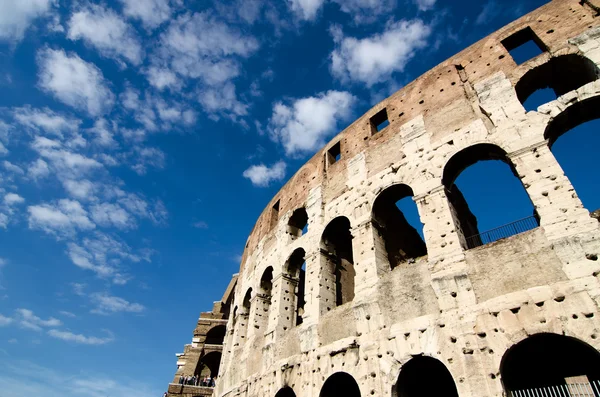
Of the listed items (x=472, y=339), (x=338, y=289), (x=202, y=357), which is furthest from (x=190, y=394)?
(x=472, y=339)

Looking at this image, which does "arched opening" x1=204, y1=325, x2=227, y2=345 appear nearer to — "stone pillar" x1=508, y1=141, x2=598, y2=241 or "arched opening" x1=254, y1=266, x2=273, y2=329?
"arched opening" x1=254, y1=266, x2=273, y2=329

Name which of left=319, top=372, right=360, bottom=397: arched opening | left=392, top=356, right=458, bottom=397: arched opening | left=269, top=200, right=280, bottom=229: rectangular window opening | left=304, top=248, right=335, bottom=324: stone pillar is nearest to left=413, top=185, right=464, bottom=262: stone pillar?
left=392, top=356, right=458, bottom=397: arched opening

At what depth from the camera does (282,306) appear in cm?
1060

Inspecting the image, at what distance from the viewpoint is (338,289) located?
35.0ft

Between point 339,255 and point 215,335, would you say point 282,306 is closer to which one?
point 339,255

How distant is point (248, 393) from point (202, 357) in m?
9.77

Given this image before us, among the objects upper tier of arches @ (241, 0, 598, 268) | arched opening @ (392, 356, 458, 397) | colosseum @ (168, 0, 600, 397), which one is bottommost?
arched opening @ (392, 356, 458, 397)

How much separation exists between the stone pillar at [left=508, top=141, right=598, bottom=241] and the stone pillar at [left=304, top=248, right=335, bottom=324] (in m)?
5.14

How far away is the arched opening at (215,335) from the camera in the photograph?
20.0m

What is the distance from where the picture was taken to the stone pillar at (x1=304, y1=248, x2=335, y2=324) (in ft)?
29.3

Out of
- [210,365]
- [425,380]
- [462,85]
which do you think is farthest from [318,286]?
[210,365]

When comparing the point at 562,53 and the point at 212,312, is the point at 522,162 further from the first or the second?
the point at 212,312

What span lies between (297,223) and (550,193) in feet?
25.8

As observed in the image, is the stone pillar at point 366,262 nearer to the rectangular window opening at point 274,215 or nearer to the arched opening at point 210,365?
the rectangular window opening at point 274,215
